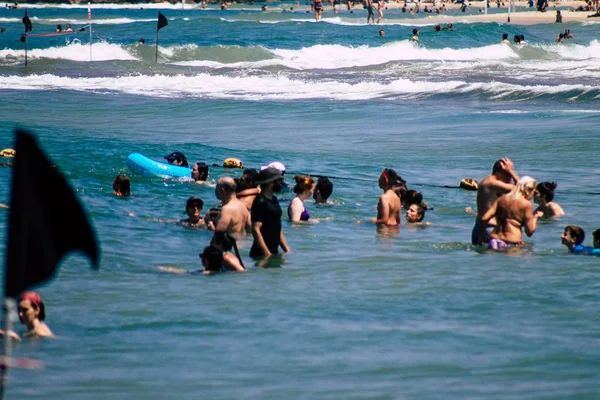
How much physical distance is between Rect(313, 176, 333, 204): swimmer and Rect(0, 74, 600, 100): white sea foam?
1642 cm

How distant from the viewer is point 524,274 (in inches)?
417

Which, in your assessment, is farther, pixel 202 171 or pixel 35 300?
pixel 202 171

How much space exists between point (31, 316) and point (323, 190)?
7.70 metres

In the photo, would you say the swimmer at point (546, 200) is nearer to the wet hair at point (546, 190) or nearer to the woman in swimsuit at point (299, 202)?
the wet hair at point (546, 190)

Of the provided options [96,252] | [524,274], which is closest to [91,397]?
[96,252]

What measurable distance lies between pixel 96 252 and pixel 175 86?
31519mm

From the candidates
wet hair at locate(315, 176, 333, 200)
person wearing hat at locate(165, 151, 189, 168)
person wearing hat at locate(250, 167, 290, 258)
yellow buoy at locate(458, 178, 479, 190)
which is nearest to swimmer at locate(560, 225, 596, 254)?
person wearing hat at locate(250, 167, 290, 258)

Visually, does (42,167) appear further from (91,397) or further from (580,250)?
(580,250)

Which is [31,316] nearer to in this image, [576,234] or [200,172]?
[576,234]

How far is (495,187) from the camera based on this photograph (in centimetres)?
1190

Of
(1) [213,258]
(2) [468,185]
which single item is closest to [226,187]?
(1) [213,258]

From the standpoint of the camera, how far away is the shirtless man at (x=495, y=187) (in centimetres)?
1181

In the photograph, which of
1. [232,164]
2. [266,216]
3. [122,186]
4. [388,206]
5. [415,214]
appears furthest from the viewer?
[232,164]

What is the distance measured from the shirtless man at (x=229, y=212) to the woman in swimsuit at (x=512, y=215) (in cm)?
279
